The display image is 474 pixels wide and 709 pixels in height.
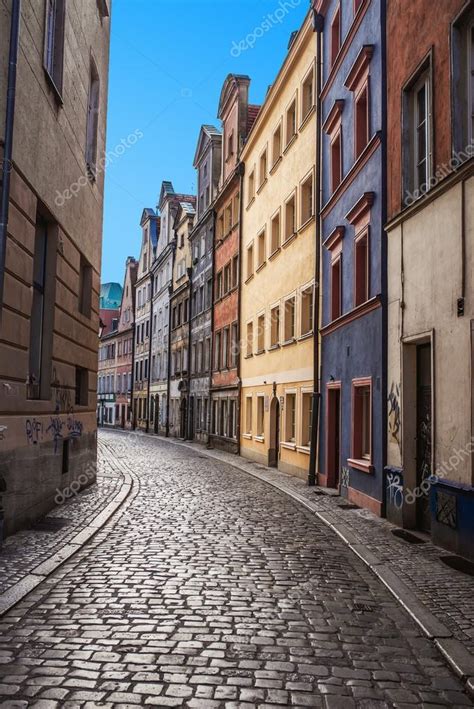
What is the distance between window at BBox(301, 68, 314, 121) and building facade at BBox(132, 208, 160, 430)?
36973mm

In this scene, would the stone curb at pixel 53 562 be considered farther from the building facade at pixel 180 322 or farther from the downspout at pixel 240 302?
the building facade at pixel 180 322

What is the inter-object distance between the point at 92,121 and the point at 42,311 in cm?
599

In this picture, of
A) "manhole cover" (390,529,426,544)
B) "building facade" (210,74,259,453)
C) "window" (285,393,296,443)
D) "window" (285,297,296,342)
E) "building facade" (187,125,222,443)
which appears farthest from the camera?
Result: "building facade" (187,125,222,443)

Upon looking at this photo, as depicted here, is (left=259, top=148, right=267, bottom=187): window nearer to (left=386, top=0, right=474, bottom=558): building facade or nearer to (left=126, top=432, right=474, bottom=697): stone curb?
(left=386, top=0, right=474, bottom=558): building facade

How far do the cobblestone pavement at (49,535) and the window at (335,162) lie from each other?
30.4ft

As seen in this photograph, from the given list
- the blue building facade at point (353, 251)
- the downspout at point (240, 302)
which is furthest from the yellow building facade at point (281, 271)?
the blue building facade at point (353, 251)

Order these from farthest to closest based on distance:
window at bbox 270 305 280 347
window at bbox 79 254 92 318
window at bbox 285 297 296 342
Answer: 1. window at bbox 270 305 280 347
2. window at bbox 285 297 296 342
3. window at bbox 79 254 92 318

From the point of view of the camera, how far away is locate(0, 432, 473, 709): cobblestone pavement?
4621 millimetres

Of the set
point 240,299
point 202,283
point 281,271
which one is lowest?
point 281,271

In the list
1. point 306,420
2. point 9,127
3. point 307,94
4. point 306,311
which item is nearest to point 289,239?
point 306,311

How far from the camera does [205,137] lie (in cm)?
4256

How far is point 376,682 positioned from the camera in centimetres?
488

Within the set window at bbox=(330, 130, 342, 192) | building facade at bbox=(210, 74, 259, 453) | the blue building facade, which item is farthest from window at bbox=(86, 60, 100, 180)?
building facade at bbox=(210, 74, 259, 453)

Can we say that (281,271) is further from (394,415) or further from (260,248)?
(394,415)
